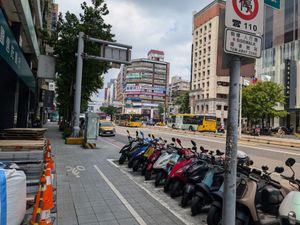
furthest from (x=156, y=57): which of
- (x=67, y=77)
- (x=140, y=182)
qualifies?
(x=140, y=182)

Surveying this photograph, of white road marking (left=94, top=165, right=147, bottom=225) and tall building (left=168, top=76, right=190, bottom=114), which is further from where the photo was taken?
tall building (left=168, top=76, right=190, bottom=114)

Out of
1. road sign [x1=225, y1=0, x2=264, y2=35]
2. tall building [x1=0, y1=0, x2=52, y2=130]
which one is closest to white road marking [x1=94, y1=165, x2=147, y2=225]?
road sign [x1=225, y1=0, x2=264, y2=35]

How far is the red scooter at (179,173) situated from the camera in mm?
5582

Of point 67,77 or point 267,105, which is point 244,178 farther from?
point 267,105

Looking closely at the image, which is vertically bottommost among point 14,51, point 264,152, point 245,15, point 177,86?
point 264,152

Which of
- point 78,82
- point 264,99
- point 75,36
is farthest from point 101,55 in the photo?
point 264,99

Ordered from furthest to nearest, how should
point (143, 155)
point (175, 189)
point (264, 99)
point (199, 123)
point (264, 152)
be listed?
point (199, 123) → point (264, 99) → point (264, 152) → point (143, 155) → point (175, 189)

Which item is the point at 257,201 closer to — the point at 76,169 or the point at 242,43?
the point at 242,43

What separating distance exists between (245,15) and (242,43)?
313mm

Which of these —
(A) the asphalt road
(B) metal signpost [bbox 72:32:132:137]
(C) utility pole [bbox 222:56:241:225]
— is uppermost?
(B) metal signpost [bbox 72:32:132:137]

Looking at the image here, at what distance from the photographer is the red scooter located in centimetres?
558

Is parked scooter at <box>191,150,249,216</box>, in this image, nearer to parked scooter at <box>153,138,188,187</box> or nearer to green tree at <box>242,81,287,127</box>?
parked scooter at <box>153,138,188,187</box>

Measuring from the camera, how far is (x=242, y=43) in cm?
269

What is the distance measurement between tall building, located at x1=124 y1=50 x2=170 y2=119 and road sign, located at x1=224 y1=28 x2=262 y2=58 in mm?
95008
